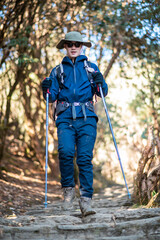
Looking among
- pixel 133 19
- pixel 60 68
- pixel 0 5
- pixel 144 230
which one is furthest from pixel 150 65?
pixel 144 230

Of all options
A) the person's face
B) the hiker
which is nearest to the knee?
the hiker

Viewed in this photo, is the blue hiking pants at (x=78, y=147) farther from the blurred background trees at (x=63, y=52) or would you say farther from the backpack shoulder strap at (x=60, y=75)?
the blurred background trees at (x=63, y=52)

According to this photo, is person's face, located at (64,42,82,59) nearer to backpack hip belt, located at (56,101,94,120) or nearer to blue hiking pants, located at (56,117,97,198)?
backpack hip belt, located at (56,101,94,120)

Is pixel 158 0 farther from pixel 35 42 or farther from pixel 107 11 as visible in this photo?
pixel 35 42

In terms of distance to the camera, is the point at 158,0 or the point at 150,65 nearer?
the point at 158,0

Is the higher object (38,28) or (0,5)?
(38,28)

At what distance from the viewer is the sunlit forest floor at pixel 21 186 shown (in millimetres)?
5594

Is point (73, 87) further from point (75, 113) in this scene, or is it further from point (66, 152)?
point (66, 152)

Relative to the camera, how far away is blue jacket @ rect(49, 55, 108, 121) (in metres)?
4.10

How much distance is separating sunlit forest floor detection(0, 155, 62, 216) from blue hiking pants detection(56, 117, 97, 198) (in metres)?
1.24

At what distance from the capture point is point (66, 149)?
3.91m

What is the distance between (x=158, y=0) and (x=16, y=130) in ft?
27.2

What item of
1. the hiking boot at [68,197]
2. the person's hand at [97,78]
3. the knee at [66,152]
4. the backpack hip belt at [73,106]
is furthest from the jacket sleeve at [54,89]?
the hiking boot at [68,197]

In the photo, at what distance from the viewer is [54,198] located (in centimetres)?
761
